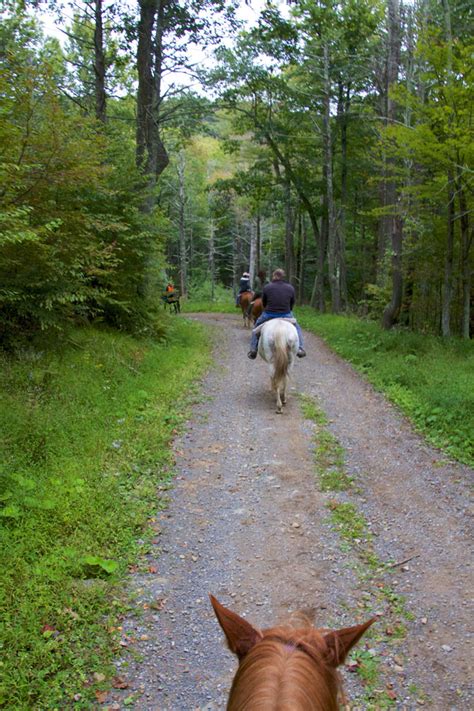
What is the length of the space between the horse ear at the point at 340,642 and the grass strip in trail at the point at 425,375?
609 cm

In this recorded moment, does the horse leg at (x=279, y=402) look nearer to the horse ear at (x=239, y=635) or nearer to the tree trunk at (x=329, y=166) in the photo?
the horse ear at (x=239, y=635)

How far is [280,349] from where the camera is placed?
370 inches

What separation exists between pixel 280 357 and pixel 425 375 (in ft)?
10.5

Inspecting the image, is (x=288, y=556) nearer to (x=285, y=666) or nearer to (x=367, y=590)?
(x=367, y=590)

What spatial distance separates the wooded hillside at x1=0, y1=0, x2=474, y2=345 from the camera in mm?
8125

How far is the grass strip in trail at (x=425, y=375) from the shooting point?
801 cm

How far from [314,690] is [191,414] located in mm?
7756

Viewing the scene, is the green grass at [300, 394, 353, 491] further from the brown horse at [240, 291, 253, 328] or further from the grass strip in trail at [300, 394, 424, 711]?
the brown horse at [240, 291, 253, 328]

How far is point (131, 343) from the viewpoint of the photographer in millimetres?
12406

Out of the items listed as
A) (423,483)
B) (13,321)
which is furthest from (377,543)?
(13,321)

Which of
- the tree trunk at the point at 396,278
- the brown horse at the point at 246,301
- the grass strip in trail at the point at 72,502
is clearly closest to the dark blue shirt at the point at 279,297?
the grass strip in trail at the point at 72,502

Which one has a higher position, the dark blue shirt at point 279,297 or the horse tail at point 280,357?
the dark blue shirt at point 279,297

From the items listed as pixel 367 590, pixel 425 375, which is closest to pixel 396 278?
pixel 425 375

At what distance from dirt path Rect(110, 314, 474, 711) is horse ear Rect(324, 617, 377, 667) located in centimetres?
36
